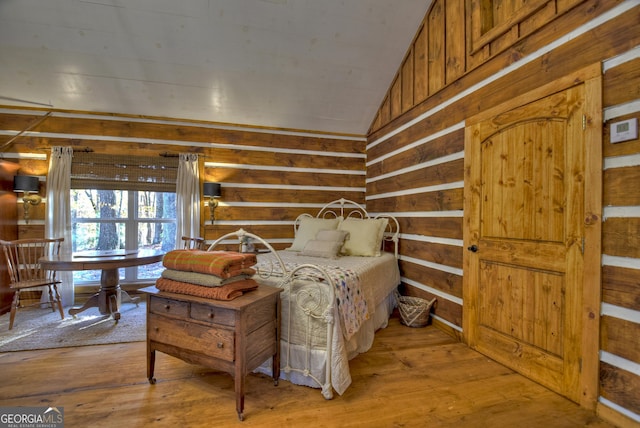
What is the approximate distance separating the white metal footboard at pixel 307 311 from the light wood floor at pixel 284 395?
0.16 metres

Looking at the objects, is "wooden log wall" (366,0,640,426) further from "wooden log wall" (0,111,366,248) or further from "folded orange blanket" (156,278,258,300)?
"folded orange blanket" (156,278,258,300)

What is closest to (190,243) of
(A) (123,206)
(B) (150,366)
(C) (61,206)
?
(A) (123,206)

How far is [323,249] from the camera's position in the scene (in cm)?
318

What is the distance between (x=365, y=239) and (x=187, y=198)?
2.51 m

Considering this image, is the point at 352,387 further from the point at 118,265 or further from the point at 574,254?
the point at 118,265

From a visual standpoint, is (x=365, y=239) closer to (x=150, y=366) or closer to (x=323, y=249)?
(x=323, y=249)

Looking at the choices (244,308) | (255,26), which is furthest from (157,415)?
(255,26)

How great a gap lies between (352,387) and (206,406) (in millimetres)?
934

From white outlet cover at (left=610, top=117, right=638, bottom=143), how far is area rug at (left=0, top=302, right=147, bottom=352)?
12.5 ft

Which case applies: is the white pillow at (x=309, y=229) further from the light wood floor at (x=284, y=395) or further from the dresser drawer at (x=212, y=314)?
the dresser drawer at (x=212, y=314)

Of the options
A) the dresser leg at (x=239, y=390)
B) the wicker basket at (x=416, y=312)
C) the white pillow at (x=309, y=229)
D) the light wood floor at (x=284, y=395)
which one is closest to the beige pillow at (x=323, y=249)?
the white pillow at (x=309, y=229)

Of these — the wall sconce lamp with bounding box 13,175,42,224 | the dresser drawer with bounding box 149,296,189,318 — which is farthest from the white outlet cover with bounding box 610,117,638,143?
the wall sconce lamp with bounding box 13,175,42,224

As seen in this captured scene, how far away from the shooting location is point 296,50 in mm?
3396

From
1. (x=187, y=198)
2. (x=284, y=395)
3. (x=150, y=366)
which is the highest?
(x=187, y=198)
